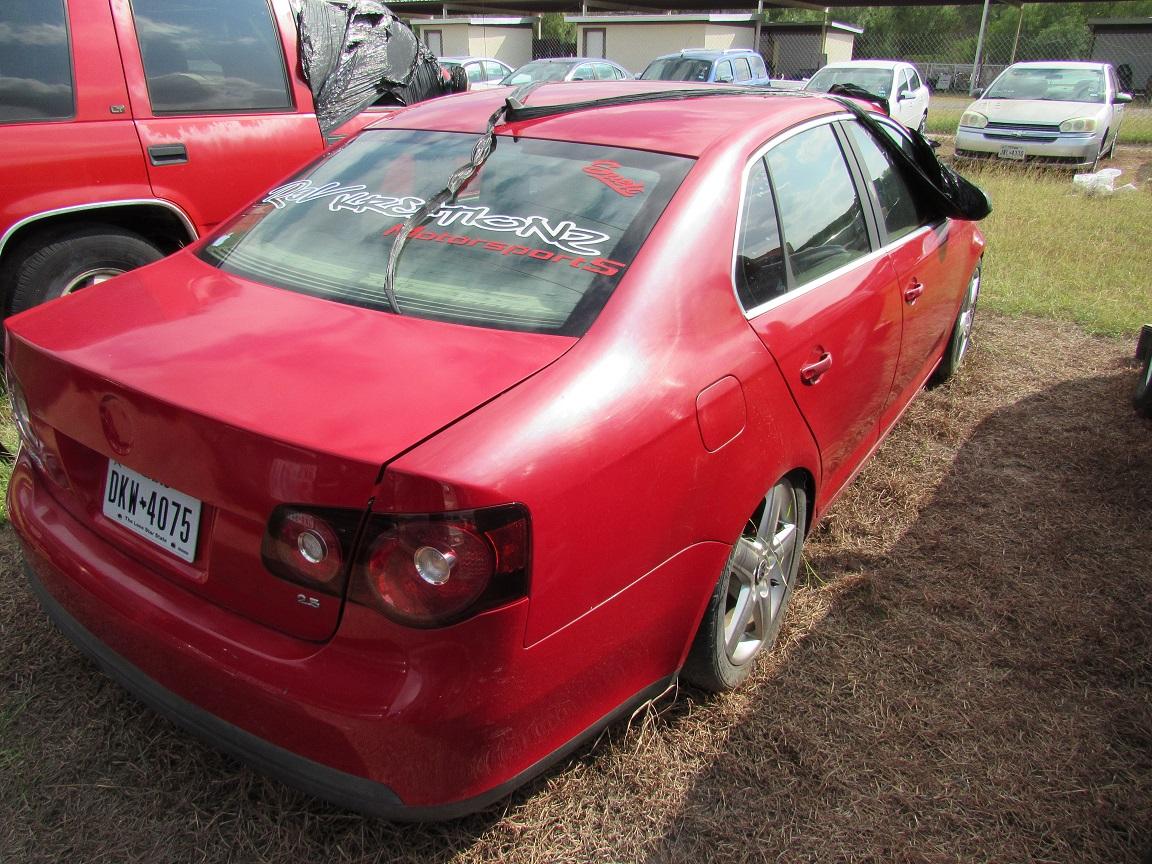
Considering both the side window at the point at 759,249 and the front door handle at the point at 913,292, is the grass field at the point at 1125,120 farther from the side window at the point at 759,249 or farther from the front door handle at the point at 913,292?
the side window at the point at 759,249

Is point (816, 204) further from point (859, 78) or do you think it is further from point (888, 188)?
point (859, 78)

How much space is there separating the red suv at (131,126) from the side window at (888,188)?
3.02 m

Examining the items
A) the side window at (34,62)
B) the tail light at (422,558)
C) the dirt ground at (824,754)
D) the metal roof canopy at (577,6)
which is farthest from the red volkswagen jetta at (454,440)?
the metal roof canopy at (577,6)

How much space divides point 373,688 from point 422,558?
0.26 meters

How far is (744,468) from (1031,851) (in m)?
1.12

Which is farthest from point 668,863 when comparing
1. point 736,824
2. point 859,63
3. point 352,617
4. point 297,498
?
point 859,63

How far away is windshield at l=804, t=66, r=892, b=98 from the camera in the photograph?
1466cm

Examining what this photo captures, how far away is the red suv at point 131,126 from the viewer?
387 centimetres

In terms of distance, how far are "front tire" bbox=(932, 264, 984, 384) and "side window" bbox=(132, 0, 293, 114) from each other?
3.76m

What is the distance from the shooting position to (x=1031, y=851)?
203 cm

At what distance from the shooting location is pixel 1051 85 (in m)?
13.1

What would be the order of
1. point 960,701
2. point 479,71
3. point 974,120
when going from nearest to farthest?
point 960,701 < point 974,120 < point 479,71

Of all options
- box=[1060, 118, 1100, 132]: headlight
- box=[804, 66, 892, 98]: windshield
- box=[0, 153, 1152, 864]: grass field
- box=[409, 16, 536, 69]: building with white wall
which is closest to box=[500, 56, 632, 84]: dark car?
box=[804, 66, 892, 98]: windshield

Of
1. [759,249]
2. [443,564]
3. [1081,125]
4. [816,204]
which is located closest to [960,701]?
[759,249]
